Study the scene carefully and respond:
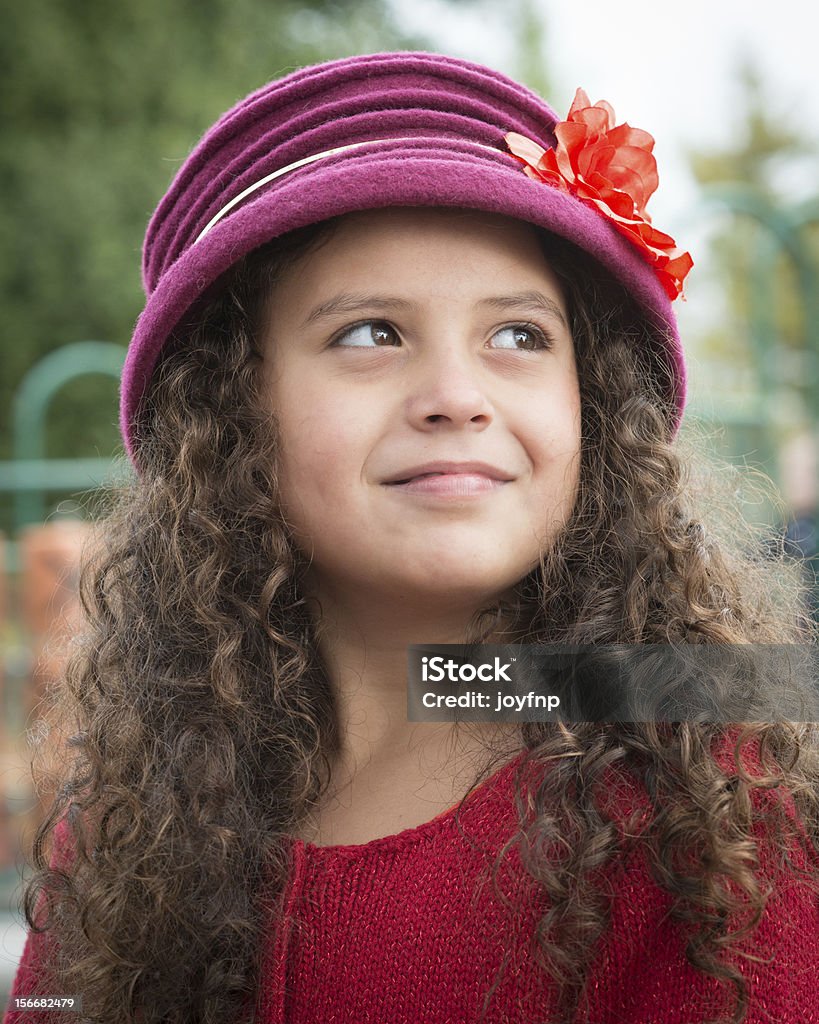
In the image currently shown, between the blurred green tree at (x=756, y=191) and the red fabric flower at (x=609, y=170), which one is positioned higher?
the blurred green tree at (x=756, y=191)

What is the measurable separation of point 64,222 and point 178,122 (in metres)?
1.97

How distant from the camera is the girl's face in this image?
161 cm

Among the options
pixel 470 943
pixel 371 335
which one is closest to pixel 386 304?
pixel 371 335

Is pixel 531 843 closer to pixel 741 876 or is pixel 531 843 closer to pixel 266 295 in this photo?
pixel 741 876

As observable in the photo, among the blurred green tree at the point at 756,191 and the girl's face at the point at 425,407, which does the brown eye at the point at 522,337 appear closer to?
the girl's face at the point at 425,407

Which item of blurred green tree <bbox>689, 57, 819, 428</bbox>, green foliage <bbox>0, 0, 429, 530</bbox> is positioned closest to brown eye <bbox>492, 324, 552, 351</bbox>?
blurred green tree <bbox>689, 57, 819, 428</bbox>

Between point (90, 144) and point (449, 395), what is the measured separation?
13.3 m

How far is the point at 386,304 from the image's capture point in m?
1.65

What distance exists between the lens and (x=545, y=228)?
5.66ft

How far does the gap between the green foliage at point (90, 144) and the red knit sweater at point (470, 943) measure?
1182 cm

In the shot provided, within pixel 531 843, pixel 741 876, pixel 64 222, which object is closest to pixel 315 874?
pixel 531 843

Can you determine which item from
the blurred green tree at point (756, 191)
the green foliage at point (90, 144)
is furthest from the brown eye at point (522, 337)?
the green foliage at point (90, 144)

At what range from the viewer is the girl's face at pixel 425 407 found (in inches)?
63.4

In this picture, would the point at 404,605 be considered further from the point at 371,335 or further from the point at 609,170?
the point at 609,170
